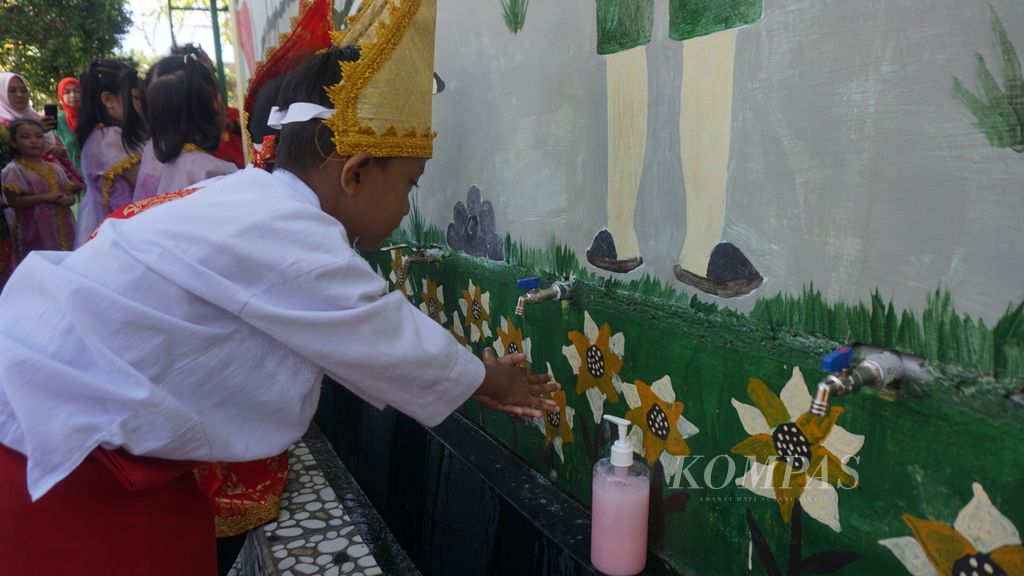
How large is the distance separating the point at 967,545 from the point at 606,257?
772 mm

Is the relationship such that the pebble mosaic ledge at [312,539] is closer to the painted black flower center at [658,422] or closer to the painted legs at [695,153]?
the painted black flower center at [658,422]

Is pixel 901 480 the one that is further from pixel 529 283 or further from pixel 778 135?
pixel 529 283

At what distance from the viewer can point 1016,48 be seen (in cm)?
68

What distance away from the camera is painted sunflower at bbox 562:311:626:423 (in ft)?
4.43

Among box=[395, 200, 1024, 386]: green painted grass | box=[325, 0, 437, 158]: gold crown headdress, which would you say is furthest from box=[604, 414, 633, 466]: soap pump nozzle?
box=[325, 0, 437, 158]: gold crown headdress

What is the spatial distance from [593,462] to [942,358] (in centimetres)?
84

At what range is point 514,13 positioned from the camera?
1.55m

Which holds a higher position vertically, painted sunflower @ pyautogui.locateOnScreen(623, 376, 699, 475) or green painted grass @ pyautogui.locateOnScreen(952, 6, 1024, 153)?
green painted grass @ pyautogui.locateOnScreen(952, 6, 1024, 153)

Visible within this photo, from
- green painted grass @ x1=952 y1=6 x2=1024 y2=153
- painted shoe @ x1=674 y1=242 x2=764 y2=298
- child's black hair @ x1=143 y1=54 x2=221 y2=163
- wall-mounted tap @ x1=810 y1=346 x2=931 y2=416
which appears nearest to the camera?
green painted grass @ x1=952 y1=6 x2=1024 y2=153

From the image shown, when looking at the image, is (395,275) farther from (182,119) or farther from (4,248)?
(4,248)

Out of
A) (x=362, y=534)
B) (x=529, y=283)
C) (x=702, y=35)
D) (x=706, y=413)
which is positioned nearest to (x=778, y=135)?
(x=702, y=35)

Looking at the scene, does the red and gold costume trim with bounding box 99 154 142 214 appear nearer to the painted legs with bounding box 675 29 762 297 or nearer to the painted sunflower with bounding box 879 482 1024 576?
the painted legs with bounding box 675 29 762 297

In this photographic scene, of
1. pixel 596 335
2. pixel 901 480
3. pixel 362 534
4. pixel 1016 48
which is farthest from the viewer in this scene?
pixel 362 534

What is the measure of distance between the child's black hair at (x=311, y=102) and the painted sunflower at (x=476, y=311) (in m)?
0.74
